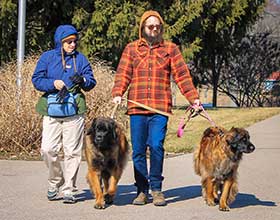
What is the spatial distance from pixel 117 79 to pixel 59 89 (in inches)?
28.9

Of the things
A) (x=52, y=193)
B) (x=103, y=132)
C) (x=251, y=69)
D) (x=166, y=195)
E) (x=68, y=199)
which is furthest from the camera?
(x=251, y=69)

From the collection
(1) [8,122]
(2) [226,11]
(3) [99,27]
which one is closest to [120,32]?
(3) [99,27]

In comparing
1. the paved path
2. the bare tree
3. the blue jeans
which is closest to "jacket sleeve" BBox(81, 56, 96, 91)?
the blue jeans

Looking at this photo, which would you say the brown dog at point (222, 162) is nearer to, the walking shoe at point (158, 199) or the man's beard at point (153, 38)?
the walking shoe at point (158, 199)

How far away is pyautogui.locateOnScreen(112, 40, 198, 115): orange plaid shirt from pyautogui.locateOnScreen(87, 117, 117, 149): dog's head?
0.45 metres

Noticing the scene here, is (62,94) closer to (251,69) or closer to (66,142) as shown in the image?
(66,142)

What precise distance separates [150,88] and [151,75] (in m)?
0.15

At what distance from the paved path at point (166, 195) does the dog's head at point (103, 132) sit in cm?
77

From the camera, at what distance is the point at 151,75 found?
23.4ft

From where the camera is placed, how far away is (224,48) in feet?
95.5

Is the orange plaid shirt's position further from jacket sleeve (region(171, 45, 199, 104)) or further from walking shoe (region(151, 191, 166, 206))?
walking shoe (region(151, 191, 166, 206))

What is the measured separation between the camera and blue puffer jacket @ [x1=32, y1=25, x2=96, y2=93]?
7074 millimetres

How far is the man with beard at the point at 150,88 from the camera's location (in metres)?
7.13

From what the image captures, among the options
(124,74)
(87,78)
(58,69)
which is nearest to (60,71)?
(58,69)
